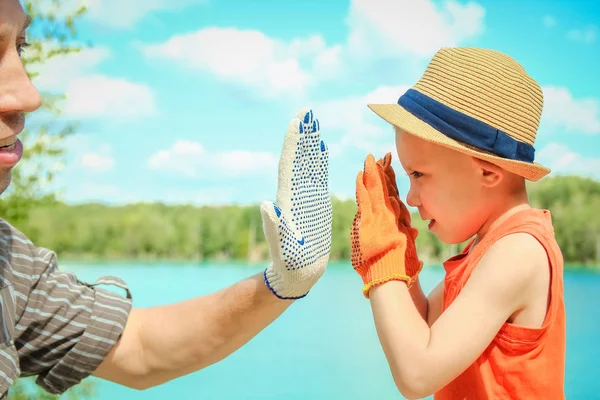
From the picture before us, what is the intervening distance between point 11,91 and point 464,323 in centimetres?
104

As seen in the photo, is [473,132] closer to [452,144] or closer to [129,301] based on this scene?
[452,144]

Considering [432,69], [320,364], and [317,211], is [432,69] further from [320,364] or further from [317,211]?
[320,364]

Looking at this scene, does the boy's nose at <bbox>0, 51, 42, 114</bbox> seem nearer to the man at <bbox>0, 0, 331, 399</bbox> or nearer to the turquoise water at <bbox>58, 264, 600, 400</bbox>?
the man at <bbox>0, 0, 331, 399</bbox>

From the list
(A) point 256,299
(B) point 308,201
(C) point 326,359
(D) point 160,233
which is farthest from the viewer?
(D) point 160,233

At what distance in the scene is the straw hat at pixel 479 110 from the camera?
4.86 feet

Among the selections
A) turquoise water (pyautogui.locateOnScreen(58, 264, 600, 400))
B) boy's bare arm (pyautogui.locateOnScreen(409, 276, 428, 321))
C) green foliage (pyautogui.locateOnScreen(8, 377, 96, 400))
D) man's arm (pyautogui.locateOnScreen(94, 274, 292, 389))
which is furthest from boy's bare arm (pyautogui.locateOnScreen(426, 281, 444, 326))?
turquoise water (pyautogui.locateOnScreen(58, 264, 600, 400))

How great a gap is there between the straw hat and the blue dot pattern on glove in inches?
6.8

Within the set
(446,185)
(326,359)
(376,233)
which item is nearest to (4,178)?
(376,233)

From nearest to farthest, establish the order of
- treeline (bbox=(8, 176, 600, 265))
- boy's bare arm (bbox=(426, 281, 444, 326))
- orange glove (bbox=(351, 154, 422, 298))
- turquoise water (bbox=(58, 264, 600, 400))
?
orange glove (bbox=(351, 154, 422, 298)) < boy's bare arm (bbox=(426, 281, 444, 326)) < turquoise water (bbox=(58, 264, 600, 400)) < treeline (bbox=(8, 176, 600, 265))

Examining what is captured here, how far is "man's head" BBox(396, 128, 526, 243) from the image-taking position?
4.96 ft

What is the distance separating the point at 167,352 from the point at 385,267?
0.70 m

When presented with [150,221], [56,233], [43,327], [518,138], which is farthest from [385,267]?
[150,221]

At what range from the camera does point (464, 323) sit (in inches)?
54.3

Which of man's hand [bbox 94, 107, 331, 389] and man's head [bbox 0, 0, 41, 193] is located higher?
man's head [bbox 0, 0, 41, 193]
